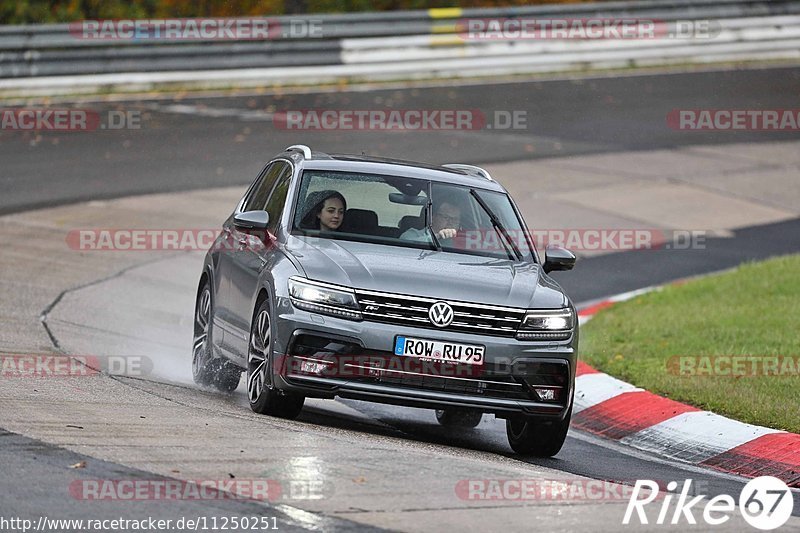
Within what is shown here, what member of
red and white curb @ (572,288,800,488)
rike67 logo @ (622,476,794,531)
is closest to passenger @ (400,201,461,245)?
red and white curb @ (572,288,800,488)

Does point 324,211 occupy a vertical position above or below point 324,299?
above

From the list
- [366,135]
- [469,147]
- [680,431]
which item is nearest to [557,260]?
[680,431]

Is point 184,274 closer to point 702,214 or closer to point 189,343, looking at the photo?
point 189,343

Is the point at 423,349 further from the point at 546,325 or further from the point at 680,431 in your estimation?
the point at 680,431

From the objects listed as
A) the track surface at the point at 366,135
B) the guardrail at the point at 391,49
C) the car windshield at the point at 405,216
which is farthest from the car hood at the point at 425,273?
the guardrail at the point at 391,49

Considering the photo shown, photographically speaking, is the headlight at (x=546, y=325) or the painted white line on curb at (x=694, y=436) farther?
the painted white line on curb at (x=694, y=436)

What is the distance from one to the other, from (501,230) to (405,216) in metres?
0.66

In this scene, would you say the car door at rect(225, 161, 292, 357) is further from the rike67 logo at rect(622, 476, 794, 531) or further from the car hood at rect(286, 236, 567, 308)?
the rike67 logo at rect(622, 476, 794, 531)

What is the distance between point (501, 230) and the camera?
9.73 meters

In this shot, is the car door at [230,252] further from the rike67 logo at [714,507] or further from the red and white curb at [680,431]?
the rike67 logo at [714,507]

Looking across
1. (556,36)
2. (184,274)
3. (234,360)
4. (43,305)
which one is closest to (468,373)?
(234,360)

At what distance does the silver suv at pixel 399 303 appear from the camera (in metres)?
8.31

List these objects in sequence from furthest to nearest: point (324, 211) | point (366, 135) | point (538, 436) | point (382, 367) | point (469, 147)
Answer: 1. point (366, 135)
2. point (469, 147)
3. point (324, 211)
4. point (538, 436)
5. point (382, 367)

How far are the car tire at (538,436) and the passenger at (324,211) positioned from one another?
1.66m
